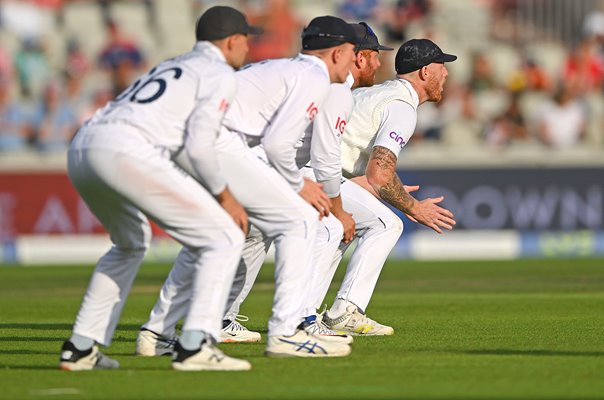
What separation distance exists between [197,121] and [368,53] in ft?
10.4

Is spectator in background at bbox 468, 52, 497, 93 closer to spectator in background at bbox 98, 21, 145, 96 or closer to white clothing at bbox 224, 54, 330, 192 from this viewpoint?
spectator in background at bbox 98, 21, 145, 96

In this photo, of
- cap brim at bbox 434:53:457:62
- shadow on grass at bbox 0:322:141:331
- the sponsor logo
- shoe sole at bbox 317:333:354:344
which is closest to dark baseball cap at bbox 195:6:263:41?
the sponsor logo

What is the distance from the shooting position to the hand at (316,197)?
7804mm

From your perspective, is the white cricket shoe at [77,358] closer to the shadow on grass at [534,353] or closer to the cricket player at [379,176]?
the shadow on grass at [534,353]

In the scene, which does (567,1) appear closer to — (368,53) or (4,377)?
(368,53)

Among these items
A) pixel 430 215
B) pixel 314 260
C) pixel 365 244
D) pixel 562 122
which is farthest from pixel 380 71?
pixel 314 260

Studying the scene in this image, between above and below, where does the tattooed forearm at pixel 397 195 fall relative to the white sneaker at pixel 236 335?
above

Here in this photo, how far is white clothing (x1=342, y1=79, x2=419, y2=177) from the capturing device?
9523 millimetres

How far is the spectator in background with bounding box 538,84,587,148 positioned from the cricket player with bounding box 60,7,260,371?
1527 cm

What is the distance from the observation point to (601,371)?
7023 mm

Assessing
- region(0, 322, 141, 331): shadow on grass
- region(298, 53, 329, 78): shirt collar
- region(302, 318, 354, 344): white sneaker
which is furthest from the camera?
region(0, 322, 141, 331): shadow on grass

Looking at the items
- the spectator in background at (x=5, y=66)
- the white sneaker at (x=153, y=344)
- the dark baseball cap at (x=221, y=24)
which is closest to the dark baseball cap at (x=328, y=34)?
the dark baseball cap at (x=221, y=24)

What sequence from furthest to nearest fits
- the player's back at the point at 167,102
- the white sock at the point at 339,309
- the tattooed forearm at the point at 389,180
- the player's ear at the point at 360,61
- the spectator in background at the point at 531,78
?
the spectator in background at the point at 531,78 < the player's ear at the point at 360,61 < the white sock at the point at 339,309 < the tattooed forearm at the point at 389,180 < the player's back at the point at 167,102

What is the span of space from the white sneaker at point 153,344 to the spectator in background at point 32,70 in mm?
14570
